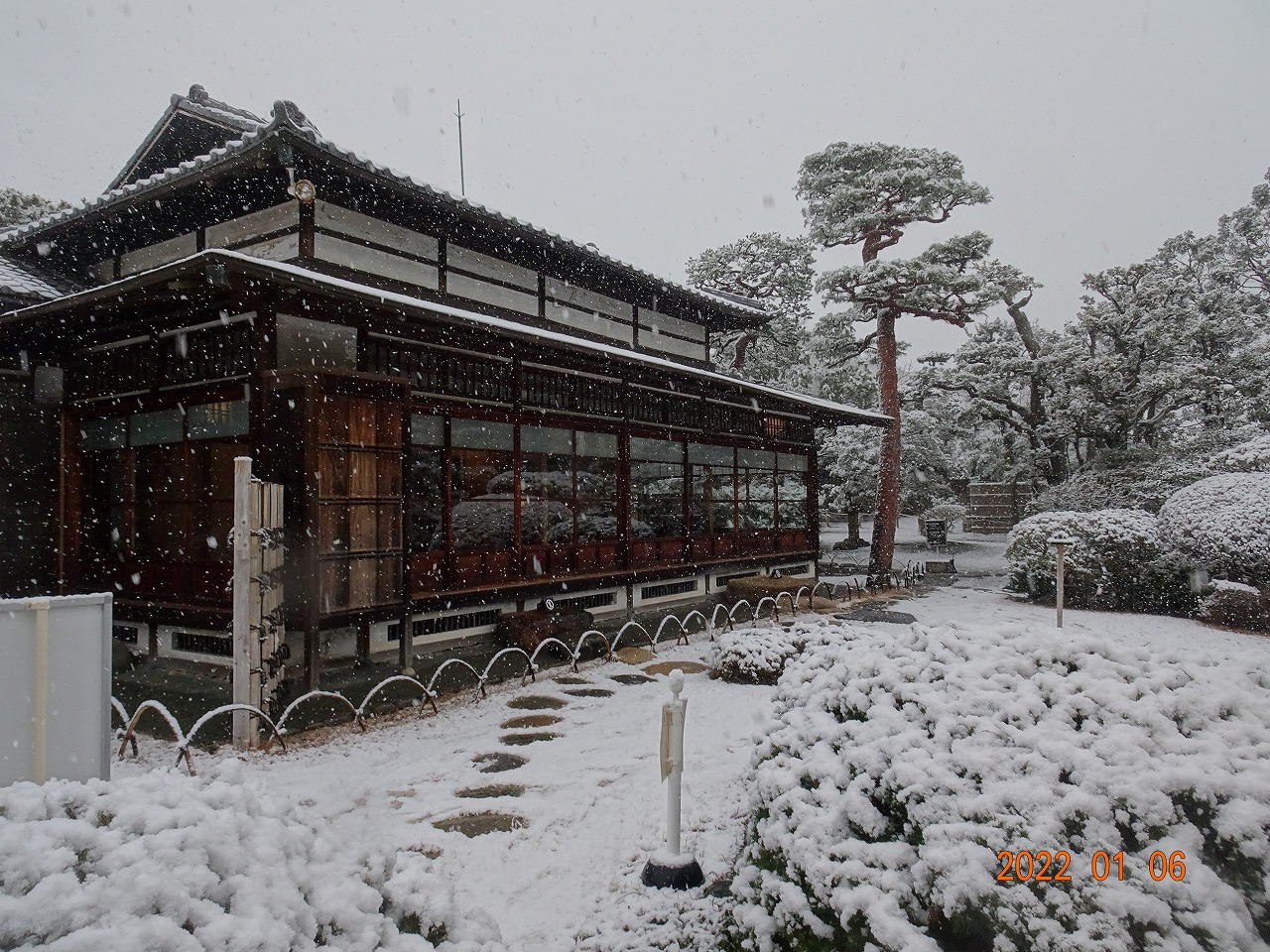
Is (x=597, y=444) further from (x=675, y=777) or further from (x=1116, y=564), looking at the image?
(x=1116, y=564)

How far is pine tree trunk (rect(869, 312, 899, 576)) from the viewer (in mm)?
20688

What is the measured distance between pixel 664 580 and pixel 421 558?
5.80m

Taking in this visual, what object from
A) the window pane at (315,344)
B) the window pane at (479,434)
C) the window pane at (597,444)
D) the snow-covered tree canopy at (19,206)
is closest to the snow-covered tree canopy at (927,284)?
the window pane at (597,444)

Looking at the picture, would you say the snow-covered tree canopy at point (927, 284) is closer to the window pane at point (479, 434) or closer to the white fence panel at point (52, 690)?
the window pane at point (479, 434)

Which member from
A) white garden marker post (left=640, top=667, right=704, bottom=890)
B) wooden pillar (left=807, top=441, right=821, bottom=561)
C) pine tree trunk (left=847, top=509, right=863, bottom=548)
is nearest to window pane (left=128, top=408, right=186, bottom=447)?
white garden marker post (left=640, top=667, right=704, bottom=890)

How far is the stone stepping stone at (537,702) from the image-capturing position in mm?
8344

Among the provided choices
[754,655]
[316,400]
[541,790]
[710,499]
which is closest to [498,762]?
[541,790]

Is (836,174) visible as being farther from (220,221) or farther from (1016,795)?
(1016,795)

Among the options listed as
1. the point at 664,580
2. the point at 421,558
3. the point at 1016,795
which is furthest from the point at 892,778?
the point at 664,580

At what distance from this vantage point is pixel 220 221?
1034cm

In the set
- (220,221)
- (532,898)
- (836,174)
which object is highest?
(836,174)

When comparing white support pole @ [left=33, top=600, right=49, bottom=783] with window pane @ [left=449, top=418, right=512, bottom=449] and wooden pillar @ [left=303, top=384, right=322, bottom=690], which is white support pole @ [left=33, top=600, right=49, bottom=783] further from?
window pane @ [left=449, top=418, right=512, bottom=449]

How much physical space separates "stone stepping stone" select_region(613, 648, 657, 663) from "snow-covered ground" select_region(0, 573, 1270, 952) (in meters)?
1.33

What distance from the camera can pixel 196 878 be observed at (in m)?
1.77
